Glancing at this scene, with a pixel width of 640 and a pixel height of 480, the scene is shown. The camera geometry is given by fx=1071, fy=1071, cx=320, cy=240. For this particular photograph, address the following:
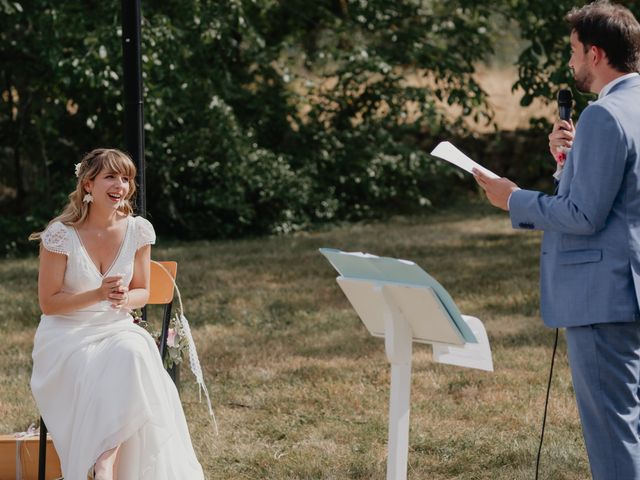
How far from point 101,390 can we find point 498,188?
159 centimetres

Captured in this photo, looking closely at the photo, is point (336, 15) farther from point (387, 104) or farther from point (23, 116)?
point (23, 116)

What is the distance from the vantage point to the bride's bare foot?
12.5 ft

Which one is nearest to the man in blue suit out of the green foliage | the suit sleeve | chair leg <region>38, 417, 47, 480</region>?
the suit sleeve

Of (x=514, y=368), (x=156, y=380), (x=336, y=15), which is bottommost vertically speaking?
(x=514, y=368)

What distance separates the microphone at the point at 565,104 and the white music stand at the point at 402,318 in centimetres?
74

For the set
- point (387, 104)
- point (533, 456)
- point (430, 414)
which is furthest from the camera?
point (387, 104)

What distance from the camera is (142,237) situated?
4273 millimetres

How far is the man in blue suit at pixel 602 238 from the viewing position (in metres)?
3.14

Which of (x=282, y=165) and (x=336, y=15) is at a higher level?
(x=336, y=15)

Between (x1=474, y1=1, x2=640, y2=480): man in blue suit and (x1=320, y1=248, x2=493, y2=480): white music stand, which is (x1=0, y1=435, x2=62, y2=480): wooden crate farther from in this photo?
(x1=474, y1=1, x2=640, y2=480): man in blue suit

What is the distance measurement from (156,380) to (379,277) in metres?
0.98

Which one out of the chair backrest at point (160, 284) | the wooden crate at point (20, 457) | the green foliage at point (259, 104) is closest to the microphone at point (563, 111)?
the chair backrest at point (160, 284)

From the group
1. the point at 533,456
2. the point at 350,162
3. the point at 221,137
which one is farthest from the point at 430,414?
the point at 350,162

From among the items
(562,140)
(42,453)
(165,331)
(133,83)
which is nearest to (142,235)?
(165,331)
